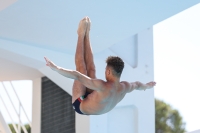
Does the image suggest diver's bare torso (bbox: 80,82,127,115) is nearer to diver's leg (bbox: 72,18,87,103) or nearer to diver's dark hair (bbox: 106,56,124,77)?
diver's leg (bbox: 72,18,87,103)

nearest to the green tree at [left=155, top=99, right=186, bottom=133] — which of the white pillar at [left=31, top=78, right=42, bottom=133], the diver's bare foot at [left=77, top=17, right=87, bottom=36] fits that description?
the white pillar at [left=31, top=78, right=42, bottom=133]

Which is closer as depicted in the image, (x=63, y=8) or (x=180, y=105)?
(x=63, y=8)

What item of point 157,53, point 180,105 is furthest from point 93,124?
point 157,53

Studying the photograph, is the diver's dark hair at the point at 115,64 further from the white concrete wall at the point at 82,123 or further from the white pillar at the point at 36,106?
the white pillar at the point at 36,106

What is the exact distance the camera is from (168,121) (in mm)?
29391

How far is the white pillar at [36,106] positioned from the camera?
13414 millimetres

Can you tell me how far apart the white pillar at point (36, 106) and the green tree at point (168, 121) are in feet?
54.6

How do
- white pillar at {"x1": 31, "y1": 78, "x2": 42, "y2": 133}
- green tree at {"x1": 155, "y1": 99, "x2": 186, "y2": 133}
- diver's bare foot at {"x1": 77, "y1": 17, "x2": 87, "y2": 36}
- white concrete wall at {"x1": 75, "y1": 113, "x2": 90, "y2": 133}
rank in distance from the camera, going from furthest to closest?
green tree at {"x1": 155, "y1": 99, "x2": 186, "y2": 133} → white pillar at {"x1": 31, "y1": 78, "x2": 42, "y2": 133} → white concrete wall at {"x1": 75, "y1": 113, "x2": 90, "y2": 133} → diver's bare foot at {"x1": 77, "y1": 17, "x2": 87, "y2": 36}

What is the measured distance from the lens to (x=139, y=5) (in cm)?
928

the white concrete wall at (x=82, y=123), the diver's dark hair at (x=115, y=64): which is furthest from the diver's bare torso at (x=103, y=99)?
the white concrete wall at (x=82, y=123)

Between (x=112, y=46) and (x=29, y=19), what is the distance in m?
3.35

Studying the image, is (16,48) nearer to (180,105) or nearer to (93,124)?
(93,124)

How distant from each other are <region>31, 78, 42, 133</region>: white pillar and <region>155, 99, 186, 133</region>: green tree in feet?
54.6

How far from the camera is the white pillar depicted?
13.4 meters
